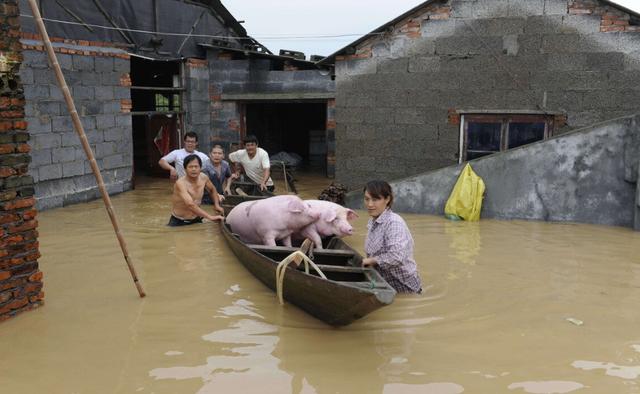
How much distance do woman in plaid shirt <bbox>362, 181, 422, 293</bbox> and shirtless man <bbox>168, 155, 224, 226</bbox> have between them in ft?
10.8

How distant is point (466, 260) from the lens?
700cm

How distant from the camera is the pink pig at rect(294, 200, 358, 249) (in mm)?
6461

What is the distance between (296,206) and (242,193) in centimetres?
350

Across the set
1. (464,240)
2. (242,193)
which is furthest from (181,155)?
(464,240)

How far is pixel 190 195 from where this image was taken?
27.9 feet

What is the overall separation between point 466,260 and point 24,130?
15.9ft

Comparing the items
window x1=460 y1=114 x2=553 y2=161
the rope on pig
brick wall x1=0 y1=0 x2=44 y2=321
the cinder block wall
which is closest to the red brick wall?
the cinder block wall

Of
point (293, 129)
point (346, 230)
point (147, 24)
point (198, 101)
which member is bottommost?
point (346, 230)

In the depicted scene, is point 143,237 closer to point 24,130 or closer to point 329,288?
point 24,130

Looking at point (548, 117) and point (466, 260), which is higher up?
point (548, 117)

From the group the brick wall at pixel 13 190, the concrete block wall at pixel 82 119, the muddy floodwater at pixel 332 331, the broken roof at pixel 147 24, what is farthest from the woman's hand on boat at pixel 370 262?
the broken roof at pixel 147 24

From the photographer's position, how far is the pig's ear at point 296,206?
21.0 feet

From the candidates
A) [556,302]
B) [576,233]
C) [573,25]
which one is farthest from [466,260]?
[573,25]

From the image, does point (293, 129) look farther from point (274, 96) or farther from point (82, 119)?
point (82, 119)
